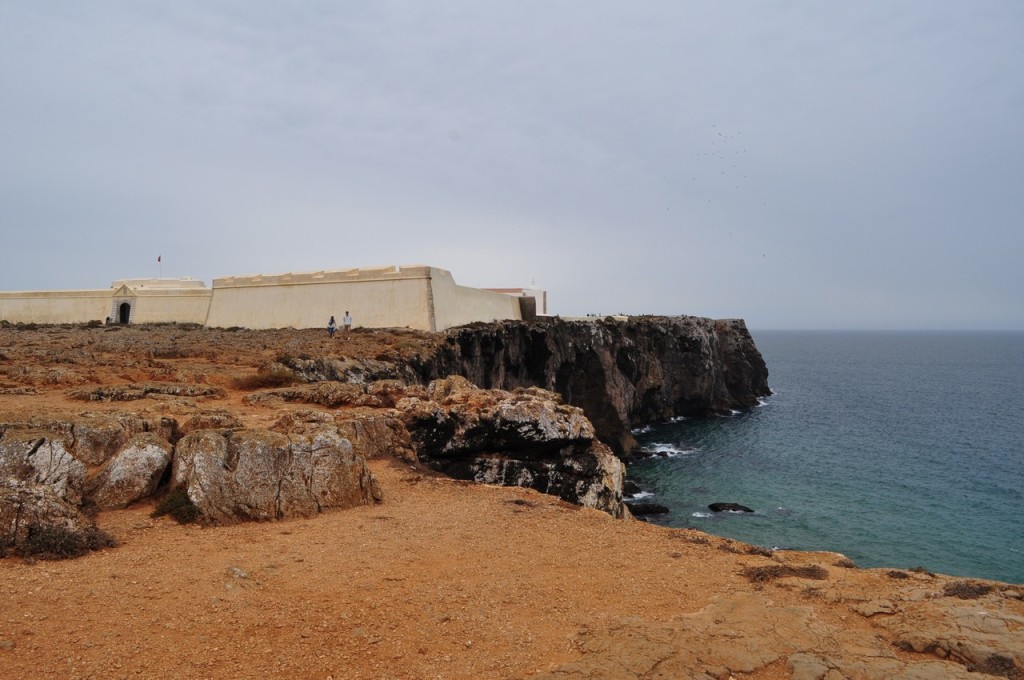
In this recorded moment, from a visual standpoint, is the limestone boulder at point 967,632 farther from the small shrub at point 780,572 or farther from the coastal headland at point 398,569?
the small shrub at point 780,572

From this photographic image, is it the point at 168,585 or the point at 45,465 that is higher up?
the point at 45,465

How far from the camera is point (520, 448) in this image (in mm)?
16031

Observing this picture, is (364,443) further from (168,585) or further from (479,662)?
(479,662)

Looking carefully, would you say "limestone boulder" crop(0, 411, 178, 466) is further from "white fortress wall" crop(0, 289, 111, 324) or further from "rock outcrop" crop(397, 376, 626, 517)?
"white fortress wall" crop(0, 289, 111, 324)

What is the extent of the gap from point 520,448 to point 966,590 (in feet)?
32.6

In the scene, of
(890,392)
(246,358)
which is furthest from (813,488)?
(890,392)

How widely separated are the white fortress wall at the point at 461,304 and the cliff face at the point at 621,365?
230cm

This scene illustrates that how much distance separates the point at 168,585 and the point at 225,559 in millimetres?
1092

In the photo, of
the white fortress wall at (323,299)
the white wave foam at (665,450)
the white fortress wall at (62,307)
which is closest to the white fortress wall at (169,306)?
the white fortress wall at (62,307)

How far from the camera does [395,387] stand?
18859mm

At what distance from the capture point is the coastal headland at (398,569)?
21.7ft

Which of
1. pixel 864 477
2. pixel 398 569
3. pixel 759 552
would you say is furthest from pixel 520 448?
pixel 864 477

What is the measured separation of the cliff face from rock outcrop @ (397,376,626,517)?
12.6 meters

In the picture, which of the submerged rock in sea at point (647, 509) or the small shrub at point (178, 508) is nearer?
the small shrub at point (178, 508)
